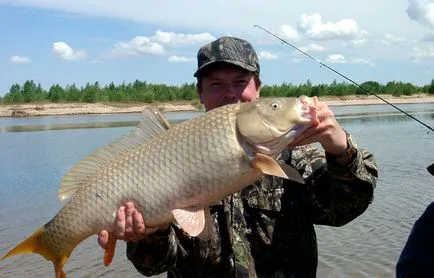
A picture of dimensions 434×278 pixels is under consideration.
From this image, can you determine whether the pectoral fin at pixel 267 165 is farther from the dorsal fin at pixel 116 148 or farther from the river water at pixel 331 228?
the river water at pixel 331 228

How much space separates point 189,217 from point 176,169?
9.8 inches

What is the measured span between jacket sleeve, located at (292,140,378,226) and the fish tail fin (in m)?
1.48

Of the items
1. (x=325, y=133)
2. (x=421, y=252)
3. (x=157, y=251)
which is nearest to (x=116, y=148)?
(x=157, y=251)

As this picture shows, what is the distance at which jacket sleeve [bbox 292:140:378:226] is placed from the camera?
3136mm

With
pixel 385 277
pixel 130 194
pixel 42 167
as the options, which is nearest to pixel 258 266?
pixel 130 194

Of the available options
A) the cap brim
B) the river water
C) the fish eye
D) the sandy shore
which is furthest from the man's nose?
the sandy shore

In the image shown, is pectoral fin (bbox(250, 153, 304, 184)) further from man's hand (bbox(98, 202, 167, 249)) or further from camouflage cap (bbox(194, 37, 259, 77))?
camouflage cap (bbox(194, 37, 259, 77))

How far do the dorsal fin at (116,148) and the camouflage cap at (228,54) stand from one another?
1.99 ft

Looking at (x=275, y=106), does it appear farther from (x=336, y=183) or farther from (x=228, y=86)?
(x=228, y=86)

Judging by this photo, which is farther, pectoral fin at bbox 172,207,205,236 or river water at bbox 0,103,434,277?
river water at bbox 0,103,434,277

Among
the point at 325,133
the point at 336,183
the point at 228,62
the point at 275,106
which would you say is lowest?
the point at 336,183

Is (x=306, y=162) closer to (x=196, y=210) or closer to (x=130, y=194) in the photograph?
(x=196, y=210)

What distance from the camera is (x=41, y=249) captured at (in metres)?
3.33

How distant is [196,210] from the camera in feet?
9.45
